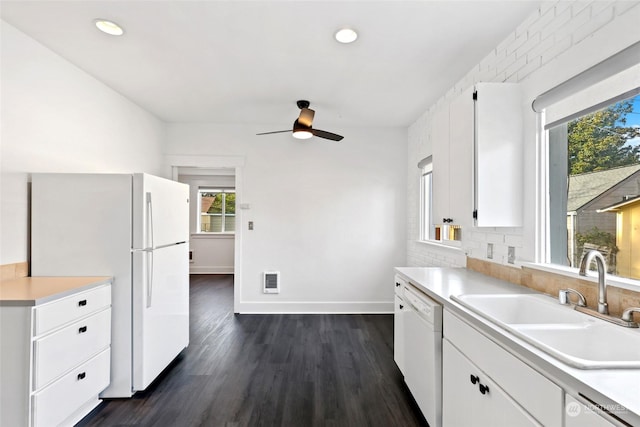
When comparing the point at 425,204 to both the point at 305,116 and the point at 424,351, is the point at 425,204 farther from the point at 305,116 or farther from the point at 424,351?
the point at 424,351

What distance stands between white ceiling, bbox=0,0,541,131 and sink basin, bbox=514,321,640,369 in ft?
5.96

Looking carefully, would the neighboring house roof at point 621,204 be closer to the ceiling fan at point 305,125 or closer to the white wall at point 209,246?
the ceiling fan at point 305,125

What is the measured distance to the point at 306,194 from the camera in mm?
4348

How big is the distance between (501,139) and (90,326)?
2.96 metres

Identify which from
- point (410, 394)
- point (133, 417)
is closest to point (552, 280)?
point (410, 394)

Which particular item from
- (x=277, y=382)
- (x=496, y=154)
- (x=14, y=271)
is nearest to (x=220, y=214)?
(x=14, y=271)

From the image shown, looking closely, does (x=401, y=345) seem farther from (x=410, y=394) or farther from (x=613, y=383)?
(x=613, y=383)

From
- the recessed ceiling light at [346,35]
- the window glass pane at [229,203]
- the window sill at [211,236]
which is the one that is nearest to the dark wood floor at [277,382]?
the recessed ceiling light at [346,35]

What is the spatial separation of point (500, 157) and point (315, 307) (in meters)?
3.10

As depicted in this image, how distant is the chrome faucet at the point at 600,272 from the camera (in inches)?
50.9

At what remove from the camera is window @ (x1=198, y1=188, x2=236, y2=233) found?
25.2 ft

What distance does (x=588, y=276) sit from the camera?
147 cm

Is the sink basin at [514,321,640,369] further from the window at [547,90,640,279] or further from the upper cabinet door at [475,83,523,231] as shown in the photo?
the upper cabinet door at [475,83,523,231]

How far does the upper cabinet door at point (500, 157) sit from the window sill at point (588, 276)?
0.31m
